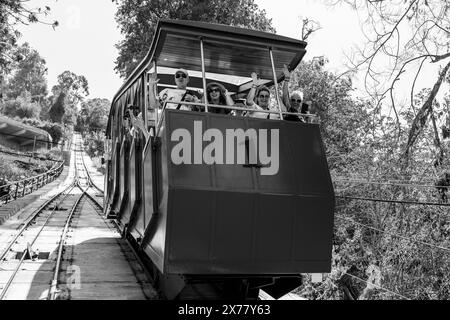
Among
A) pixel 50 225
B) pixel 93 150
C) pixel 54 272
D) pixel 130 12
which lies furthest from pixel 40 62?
pixel 54 272

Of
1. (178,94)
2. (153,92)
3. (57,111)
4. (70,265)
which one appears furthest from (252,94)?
(57,111)

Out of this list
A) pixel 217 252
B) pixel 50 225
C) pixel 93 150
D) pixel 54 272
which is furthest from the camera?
pixel 93 150

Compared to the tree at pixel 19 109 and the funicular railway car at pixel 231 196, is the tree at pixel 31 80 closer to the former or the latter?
the tree at pixel 19 109

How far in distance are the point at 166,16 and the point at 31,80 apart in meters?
84.9

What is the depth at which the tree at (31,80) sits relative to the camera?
308 ft

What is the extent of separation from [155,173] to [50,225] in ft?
31.9

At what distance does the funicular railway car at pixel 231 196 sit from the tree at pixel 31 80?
9381 cm

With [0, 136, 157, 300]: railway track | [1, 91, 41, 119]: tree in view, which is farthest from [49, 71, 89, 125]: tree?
[0, 136, 157, 300]: railway track

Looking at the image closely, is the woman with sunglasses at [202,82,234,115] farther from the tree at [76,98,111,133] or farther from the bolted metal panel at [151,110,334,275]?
the tree at [76,98,111,133]

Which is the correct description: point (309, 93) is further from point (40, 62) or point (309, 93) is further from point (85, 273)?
point (40, 62)

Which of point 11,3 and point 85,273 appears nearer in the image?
point 85,273

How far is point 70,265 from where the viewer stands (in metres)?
8.88

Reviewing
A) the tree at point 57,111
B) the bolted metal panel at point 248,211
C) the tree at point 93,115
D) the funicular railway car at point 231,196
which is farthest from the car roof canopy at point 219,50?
the tree at point 93,115

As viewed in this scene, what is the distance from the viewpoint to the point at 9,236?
12227 millimetres
